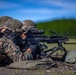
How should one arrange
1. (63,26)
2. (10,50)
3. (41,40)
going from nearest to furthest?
(10,50), (41,40), (63,26)

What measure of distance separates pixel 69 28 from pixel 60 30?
0.98 m

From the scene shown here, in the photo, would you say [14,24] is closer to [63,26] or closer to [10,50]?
[10,50]

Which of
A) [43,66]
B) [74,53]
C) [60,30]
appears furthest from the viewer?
[60,30]

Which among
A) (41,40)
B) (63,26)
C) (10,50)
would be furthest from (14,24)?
(63,26)

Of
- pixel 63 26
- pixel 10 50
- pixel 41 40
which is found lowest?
pixel 10 50

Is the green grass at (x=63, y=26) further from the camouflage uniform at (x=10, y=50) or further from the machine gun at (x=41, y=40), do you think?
the camouflage uniform at (x=10, y=50)

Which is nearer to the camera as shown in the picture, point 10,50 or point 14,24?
point 10,50

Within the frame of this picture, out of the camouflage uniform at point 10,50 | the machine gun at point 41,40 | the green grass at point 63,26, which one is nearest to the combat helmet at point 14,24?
the machine gun at point 41,40

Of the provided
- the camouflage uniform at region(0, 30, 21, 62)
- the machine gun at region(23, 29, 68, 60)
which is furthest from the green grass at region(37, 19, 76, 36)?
the camouflage uniform at region(0, 30, 21, 62)

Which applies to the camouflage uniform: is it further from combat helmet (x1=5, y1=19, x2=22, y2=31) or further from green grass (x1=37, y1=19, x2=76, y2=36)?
green grass (x1=37, y1=19, x2=76, y2=36)

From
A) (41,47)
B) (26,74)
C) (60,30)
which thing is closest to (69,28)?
(60,30)

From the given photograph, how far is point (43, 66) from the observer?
9539mm

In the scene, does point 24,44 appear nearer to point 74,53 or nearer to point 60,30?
point 74,53

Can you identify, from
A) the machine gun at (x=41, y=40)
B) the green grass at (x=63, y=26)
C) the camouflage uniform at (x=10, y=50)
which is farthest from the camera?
the green grass at (x=63, y=26)
